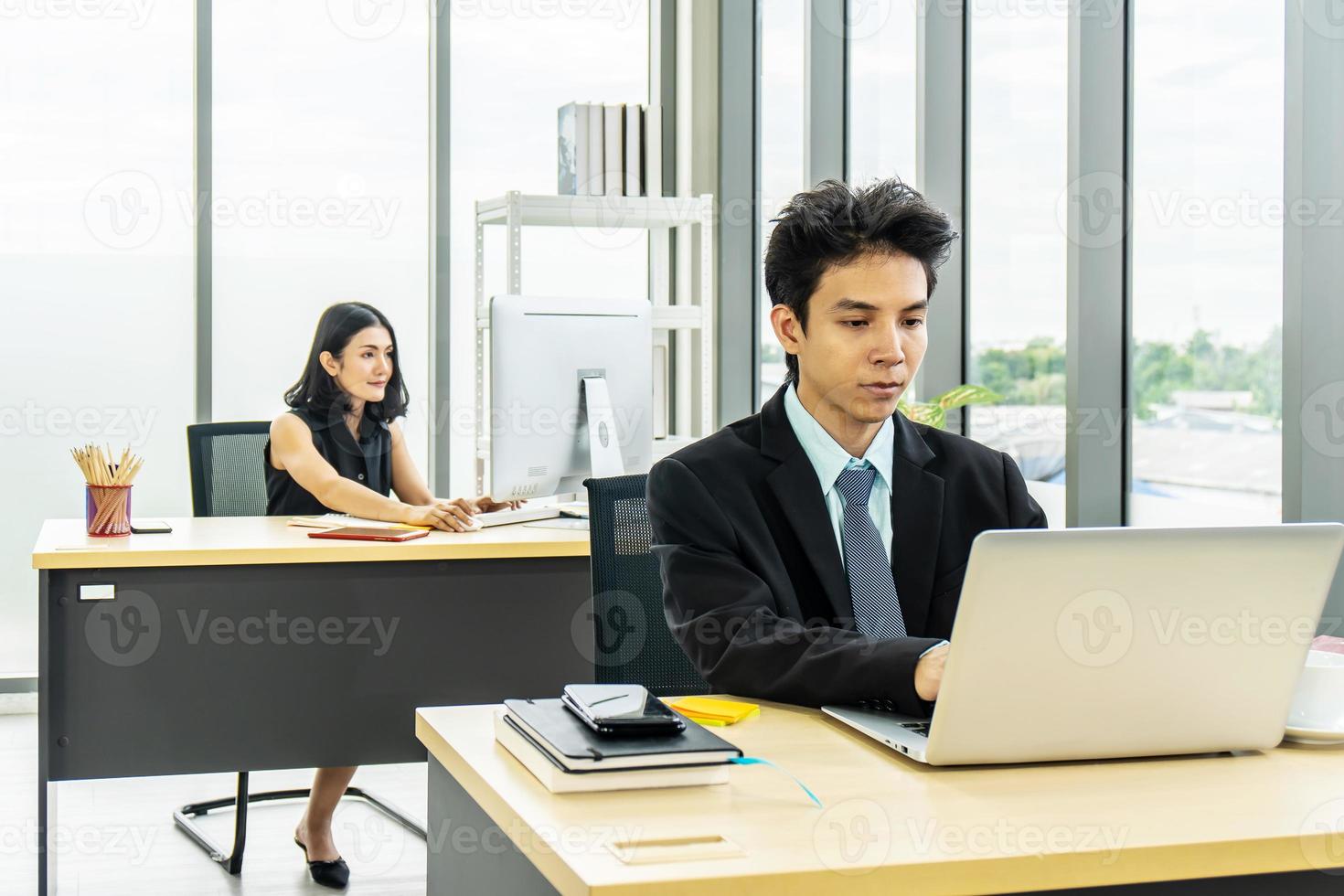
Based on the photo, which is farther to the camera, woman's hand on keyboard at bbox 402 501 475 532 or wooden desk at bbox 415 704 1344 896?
woman's hand on keyboard at bbox 402 501 475 532

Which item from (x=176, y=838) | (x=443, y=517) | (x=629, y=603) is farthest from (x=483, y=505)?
(x=629, y=603)

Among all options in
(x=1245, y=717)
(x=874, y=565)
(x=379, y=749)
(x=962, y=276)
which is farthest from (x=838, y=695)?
(x=962, y=276)

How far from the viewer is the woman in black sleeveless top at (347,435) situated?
3.02 m

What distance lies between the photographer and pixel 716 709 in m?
1.34

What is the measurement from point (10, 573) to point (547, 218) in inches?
83.5

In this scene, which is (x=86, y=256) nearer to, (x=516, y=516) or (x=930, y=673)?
(x=516, y=516)

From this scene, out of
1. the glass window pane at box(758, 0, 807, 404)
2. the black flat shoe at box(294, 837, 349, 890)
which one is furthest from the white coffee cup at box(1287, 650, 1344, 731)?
the glass window pane at box(758, 0, 807, 404)

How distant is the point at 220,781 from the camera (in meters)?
3.51

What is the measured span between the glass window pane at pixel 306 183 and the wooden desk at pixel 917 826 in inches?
135

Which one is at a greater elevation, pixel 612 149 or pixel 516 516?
pixel 612 149

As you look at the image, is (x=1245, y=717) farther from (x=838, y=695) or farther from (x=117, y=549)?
(x=117, y=549)

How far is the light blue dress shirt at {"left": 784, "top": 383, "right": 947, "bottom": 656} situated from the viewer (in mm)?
1569

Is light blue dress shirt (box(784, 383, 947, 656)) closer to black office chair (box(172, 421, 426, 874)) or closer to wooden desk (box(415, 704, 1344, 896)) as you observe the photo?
wooden desk (box(415, 704, 1344, 896))

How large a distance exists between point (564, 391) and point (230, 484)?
1.04 m
